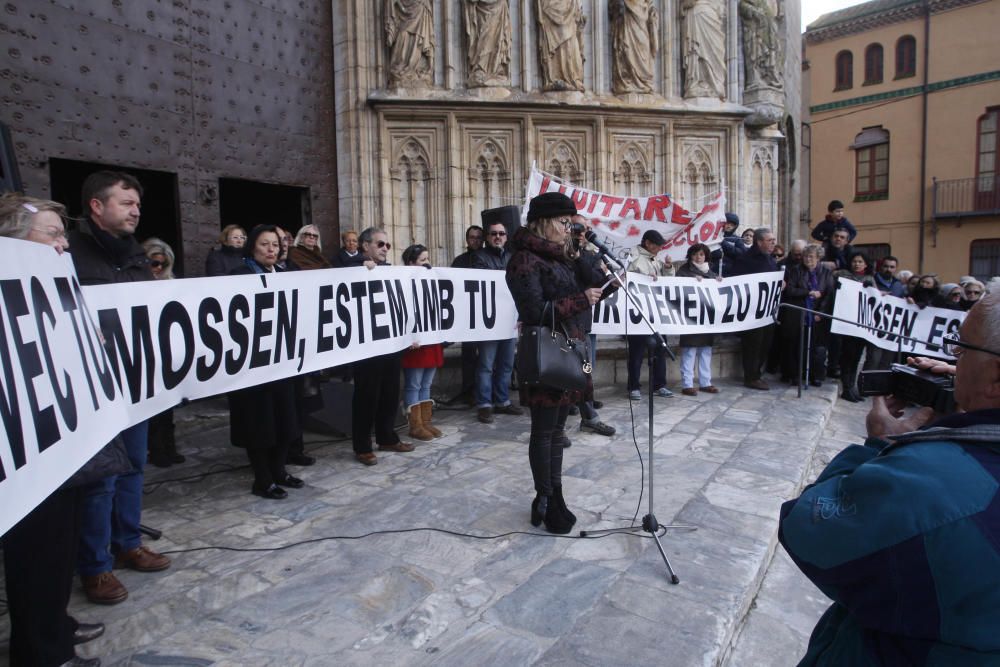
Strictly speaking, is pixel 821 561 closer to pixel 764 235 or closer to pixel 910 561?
pixel 910 561

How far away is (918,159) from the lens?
27.3 m

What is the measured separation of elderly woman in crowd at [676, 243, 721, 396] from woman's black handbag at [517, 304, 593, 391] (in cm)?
447

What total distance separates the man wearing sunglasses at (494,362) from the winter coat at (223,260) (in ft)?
7.56

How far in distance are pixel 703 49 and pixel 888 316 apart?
470 centimetres

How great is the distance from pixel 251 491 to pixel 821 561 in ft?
13.2

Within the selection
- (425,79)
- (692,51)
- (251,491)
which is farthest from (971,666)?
(692,51)

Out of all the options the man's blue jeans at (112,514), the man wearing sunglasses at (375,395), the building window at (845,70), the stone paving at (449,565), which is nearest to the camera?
the stone paving at (449,565)

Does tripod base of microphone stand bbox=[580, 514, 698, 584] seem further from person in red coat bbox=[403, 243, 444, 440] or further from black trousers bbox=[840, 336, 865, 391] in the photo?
black trousers bbox=[840, 336, 865, 391]

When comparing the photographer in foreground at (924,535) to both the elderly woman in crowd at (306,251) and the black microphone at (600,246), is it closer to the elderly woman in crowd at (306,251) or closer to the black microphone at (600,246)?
the black microphone at (600,246)

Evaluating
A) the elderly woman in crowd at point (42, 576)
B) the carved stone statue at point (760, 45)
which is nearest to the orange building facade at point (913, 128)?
the carved stone statue at point (760, 45)

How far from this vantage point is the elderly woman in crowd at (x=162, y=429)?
4.93m

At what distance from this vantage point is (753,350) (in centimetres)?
821

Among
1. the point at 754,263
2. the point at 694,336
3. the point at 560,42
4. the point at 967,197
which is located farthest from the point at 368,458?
the point at 967,197

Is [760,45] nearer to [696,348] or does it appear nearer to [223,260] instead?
[696,348]
